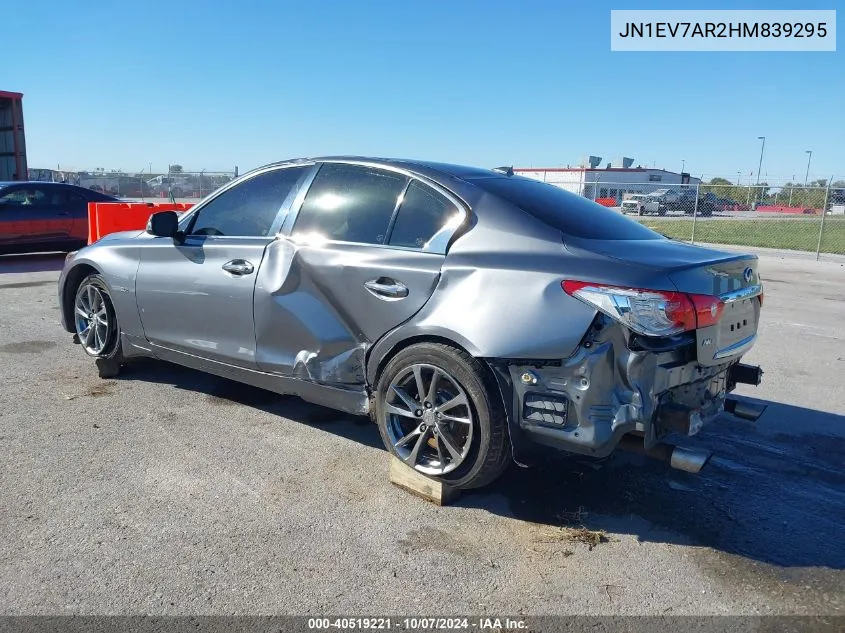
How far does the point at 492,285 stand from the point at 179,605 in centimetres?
186

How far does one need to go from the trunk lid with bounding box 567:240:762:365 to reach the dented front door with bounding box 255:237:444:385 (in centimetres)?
87

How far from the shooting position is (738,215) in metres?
34.5

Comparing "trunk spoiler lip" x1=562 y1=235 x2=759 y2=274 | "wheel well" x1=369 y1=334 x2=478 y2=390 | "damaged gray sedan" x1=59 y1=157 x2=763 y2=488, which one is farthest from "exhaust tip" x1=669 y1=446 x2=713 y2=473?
"wheel well" x1=369 y1=334 x2=478 y2=390

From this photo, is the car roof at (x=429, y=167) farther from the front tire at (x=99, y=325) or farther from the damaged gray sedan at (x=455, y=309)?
the front tire at (x=99, y=325)

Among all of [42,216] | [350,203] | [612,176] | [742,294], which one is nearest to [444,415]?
[350,203]

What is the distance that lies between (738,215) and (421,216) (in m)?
34.6

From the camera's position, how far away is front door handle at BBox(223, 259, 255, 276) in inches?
167

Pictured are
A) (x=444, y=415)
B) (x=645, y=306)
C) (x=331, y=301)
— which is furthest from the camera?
(x=331, y=301)

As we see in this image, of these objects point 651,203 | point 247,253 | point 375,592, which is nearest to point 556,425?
point 375,592

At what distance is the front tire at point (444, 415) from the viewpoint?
129 inches

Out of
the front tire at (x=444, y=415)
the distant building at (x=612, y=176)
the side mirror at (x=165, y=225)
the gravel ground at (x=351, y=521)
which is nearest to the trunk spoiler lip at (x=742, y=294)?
the gravel ground at (x=351, y=521)

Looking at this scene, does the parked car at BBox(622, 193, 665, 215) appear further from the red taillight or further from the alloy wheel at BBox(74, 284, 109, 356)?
the red taillight

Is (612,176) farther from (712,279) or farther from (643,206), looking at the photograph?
(712,279)

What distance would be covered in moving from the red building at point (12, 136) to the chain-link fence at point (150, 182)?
4.41 metres
